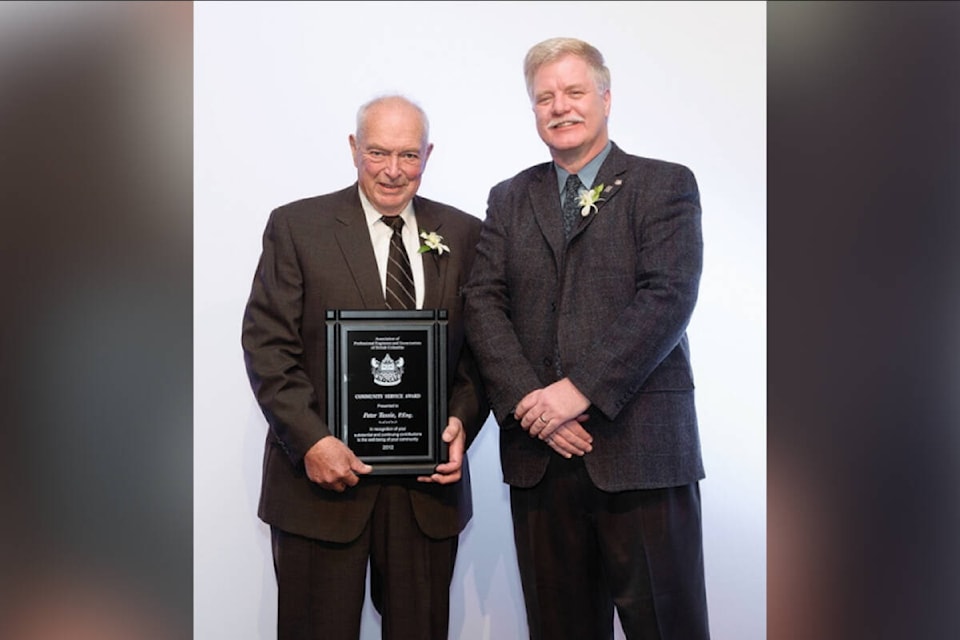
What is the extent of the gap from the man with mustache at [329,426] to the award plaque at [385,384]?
0.04m

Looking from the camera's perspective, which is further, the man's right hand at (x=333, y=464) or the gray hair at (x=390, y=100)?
the gray hair at (x=390, y=100)

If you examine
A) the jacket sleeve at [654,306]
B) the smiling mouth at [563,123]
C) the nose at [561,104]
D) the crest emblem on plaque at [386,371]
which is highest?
the nose at [561,104]

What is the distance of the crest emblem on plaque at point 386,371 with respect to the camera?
2518 mm

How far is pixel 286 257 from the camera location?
2.59 metres

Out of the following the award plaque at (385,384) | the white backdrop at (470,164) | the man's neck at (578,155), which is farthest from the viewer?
the white backdrop at (470,164)

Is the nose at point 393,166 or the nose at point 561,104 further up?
the nose at point 561,104

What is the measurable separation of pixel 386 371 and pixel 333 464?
266 mm

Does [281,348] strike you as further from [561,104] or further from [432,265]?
[561,104]
